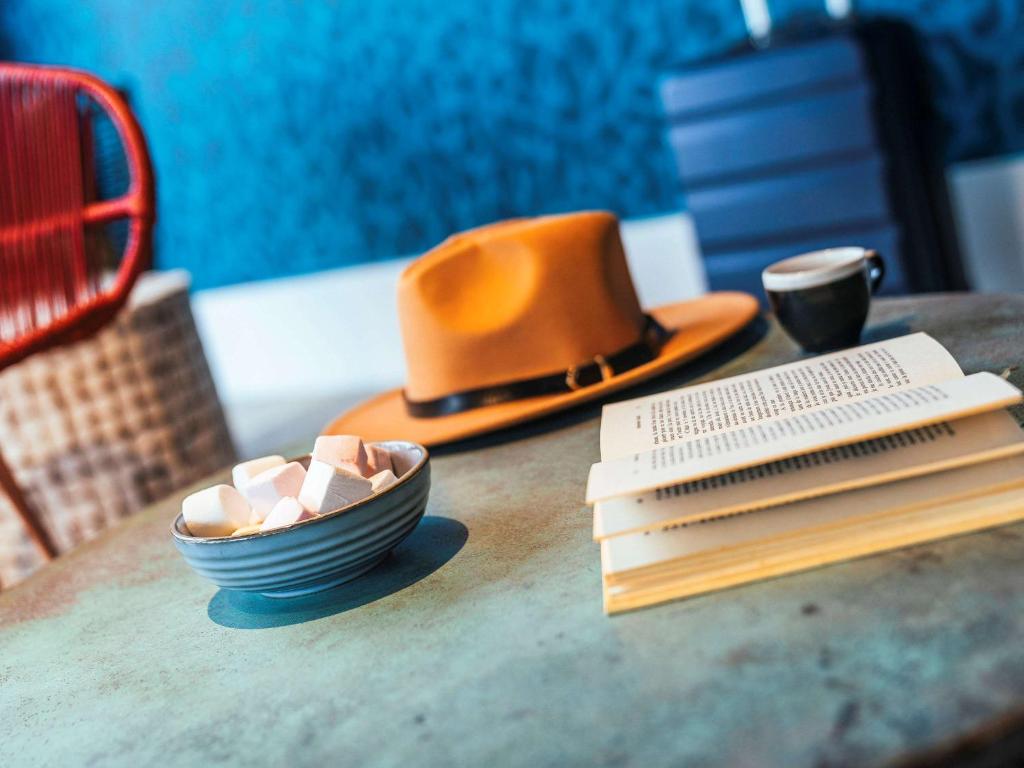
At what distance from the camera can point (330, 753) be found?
1.84 feet

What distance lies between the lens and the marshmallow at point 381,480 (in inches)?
30.3

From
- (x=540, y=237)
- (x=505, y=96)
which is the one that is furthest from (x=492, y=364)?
(x=505, y=96)

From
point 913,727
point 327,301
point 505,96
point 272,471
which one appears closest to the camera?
point 913,727

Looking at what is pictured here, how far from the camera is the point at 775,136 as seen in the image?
2215 mm

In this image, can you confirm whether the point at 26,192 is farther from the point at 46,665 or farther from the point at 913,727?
the point at 913,727

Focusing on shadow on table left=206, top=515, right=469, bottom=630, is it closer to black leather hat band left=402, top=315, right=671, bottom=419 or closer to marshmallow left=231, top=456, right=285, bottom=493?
marshmallow left=231, top=456, right=285, bottom=493

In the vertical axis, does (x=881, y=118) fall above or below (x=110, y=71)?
below

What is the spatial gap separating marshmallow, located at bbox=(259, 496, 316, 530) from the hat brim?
362mm

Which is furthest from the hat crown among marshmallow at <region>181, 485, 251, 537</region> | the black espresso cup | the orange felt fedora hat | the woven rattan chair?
the woven rattan chair

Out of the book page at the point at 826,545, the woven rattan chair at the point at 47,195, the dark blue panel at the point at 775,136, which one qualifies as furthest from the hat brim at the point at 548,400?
the dark blue panel at the point at 775,136

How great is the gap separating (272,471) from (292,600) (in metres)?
0.09

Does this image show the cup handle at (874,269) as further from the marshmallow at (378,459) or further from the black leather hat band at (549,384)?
the marshmallow at (378,459)

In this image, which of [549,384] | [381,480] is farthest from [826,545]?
[549,384]

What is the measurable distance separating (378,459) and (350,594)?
11cm
